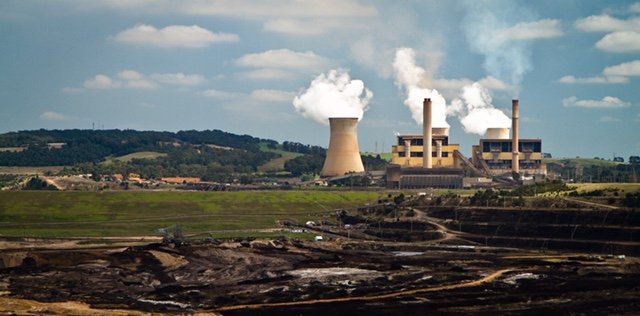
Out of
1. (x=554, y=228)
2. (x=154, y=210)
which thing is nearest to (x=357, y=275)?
(x=554, y=228)

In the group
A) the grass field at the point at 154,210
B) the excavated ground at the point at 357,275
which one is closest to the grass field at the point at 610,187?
the excavated ground at the point at 357,275

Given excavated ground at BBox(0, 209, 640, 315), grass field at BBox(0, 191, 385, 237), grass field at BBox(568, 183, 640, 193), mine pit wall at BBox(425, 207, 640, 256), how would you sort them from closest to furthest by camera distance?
1. excavated ground at BBox(0, 209, 640, 315)
2. mine pit wall at BBox(425, 207, 640, 256)
3. grass field at BBox(0, 191, 385, 237)
4. grass field at BBox(568, 183, 640, 193)

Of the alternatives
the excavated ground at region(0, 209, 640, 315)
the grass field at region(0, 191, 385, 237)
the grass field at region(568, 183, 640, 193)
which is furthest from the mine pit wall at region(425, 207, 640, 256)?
the grass field at region(0, 191, 385, 237)

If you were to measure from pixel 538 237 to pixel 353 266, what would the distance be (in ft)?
108

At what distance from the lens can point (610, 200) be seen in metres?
132

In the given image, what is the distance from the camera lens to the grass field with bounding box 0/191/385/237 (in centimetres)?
13938

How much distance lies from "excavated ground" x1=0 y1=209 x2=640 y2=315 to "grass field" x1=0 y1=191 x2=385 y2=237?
20191mm

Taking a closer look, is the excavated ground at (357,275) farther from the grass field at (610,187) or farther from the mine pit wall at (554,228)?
the grass field at (610,187)

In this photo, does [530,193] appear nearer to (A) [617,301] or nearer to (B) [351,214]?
(B) [351,214]

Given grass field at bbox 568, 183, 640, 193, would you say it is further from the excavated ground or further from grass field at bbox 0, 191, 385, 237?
grass field at bbox 0, 191, 385, 237

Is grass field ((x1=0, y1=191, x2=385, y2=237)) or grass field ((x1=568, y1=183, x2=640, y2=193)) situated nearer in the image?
grass field ((x1=0, y1=191, x2=385, y2=237))

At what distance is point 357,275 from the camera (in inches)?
3676

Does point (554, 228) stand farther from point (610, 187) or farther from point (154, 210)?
point (154, 210)

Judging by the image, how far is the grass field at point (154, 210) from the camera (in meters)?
139
